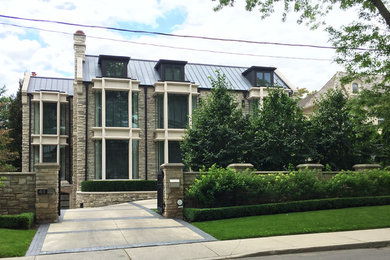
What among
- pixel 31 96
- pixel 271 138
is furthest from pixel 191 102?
pixel 31 96

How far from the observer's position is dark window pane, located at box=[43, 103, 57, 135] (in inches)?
1241

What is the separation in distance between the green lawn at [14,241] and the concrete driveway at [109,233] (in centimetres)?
18

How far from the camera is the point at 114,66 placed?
95.5 feet

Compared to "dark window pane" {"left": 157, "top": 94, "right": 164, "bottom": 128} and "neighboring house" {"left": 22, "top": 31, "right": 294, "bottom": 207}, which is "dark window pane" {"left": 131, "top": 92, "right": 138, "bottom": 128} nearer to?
"neighboring house" {"left": 22, "top": 31, "right": 294, "bottom": 207}

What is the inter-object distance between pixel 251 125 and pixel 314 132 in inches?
163

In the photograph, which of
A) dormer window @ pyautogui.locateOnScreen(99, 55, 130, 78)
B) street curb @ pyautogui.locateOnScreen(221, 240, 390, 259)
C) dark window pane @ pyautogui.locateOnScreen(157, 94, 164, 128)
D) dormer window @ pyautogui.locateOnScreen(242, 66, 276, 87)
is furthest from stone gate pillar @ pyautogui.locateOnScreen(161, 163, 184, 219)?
dormer window @ pyautogui.locateOnScreen(242, 66, 276, 87)

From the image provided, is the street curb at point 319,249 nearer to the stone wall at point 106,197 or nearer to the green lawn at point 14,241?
the green lawn at point 14,241

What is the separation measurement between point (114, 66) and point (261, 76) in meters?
12.6

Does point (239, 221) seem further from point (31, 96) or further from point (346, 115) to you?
point (31, 96)

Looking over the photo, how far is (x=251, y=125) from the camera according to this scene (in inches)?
901

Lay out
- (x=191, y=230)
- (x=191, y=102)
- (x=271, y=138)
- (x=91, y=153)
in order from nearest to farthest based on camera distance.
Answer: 1. (x=191, y=230)
2. (x=271, y=138)
3. (x=91, y=153)
4. (x=191, y=102)

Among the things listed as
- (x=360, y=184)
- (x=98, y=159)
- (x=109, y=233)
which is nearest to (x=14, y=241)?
(x=109, y=233)

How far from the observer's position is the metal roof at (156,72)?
29578 millimetres

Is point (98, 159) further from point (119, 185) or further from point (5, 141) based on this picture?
point (5, 141)
